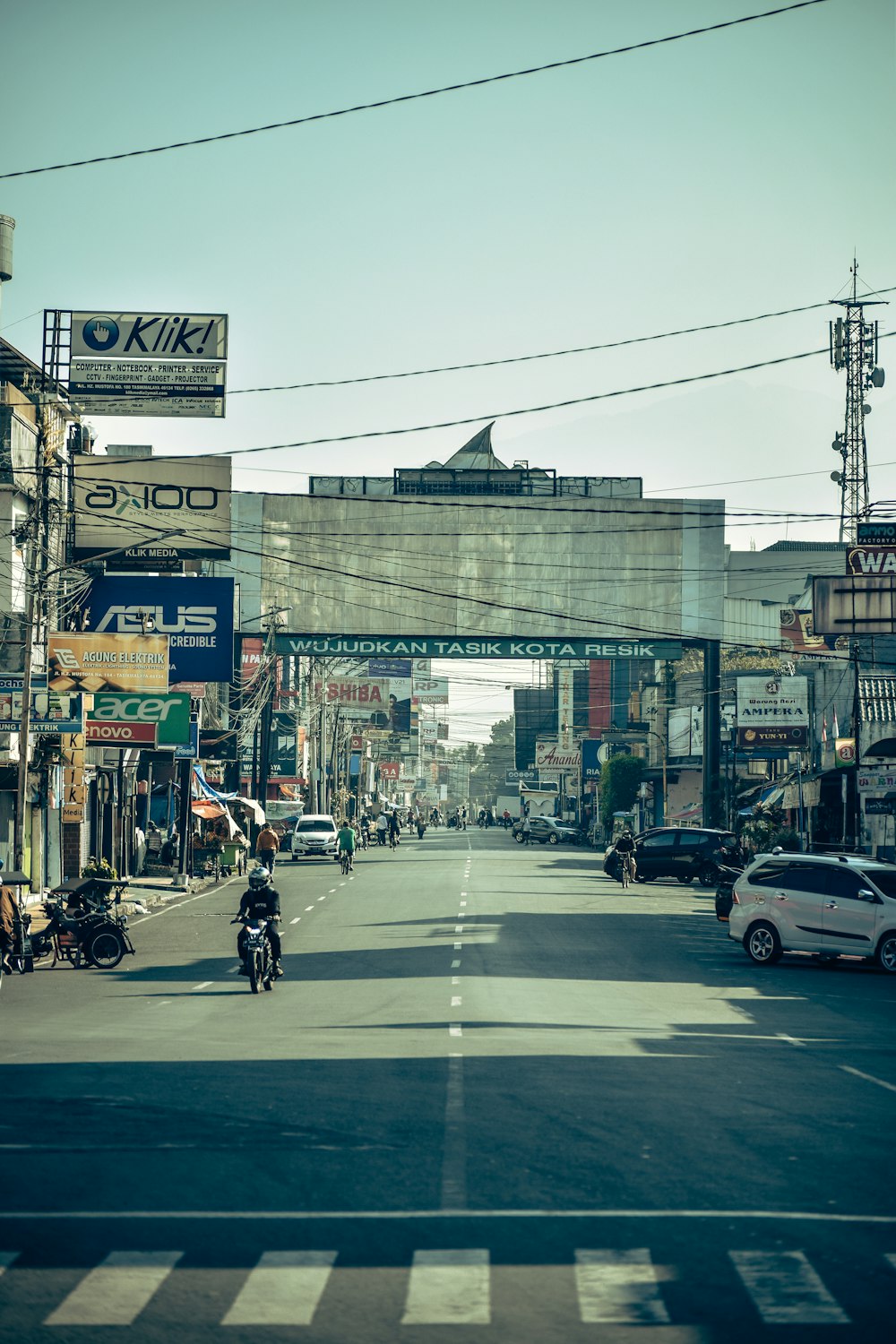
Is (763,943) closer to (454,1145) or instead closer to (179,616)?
(454,1145)

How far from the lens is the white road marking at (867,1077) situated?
13.7 meters

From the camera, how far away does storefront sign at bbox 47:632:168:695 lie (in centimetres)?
4031

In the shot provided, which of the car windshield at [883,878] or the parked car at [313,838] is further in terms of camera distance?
the parked car at [313,838]

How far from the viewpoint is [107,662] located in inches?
1625

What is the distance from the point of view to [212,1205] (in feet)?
29.1

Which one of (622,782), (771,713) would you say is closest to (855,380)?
(771,713)

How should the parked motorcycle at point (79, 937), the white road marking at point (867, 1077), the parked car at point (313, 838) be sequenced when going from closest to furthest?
the white road marking at point (867, 1077) → the parked motorcycle at point (79, 937) → the parked car at point (313, 838)

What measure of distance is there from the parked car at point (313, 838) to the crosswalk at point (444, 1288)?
5793cm

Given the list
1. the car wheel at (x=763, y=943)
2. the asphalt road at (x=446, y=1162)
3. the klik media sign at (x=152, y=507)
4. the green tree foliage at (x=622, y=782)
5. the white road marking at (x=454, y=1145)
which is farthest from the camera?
the green tree foliage at (x=622, y=782)

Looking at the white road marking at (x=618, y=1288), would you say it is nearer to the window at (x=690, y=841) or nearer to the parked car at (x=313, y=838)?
the window at (x=690, y=841)

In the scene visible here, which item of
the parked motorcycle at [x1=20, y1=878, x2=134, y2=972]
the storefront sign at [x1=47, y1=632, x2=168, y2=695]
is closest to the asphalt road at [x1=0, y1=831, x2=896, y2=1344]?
the parked motorcycle at [x1=20, y1=878, x2=134, y2=972]

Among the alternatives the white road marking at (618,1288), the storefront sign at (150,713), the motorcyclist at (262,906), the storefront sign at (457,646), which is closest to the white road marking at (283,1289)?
the white road marking at (618,1288)

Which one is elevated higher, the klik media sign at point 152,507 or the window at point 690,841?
the klik media sign at point 152,507

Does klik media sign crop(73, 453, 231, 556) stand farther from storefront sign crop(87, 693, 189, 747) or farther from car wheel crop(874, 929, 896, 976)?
car wheel crop(874, 929, 896, 976)
